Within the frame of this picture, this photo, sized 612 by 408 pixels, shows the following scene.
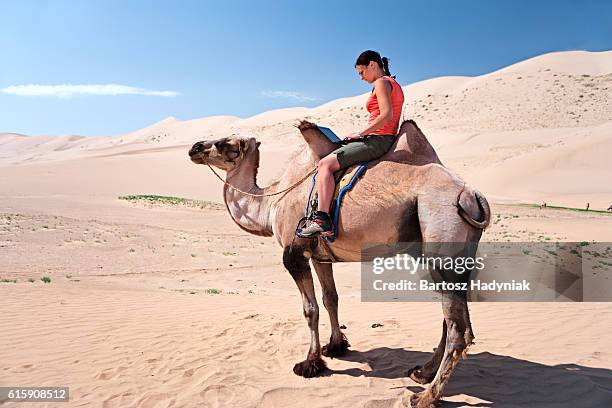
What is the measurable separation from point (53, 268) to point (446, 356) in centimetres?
1152

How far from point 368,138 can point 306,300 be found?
204 centimetres

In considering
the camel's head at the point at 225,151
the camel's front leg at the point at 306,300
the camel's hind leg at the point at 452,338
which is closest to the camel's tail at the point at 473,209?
the camel's hind leg at the point at 452,338

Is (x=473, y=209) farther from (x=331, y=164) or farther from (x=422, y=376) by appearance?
(x=422, y=376)

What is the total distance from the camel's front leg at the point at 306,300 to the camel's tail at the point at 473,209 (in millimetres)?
1851

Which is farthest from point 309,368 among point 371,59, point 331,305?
point 371,59

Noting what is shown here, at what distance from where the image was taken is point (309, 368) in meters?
5.52

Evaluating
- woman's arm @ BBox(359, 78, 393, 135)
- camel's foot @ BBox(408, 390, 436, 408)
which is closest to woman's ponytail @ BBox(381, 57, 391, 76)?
woman's arm @ BBox(359, 78, 393, 135)

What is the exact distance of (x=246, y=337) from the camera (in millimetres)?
6930

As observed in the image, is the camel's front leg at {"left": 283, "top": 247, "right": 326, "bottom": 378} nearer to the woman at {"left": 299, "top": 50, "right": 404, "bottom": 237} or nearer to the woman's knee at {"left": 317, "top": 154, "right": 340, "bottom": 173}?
the woman at {"left": 299, "top": 50, "right": 404, "bottom": 237}

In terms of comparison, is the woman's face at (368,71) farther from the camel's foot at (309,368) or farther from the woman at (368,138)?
the camel's foot at (309,368)

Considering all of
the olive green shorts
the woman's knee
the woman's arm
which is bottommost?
the woman's knee

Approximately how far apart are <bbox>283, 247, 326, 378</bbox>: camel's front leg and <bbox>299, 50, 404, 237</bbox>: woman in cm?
56

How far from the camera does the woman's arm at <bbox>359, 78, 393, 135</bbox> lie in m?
4.89

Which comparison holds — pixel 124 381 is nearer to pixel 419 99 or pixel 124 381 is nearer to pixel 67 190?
pixel 67 190
